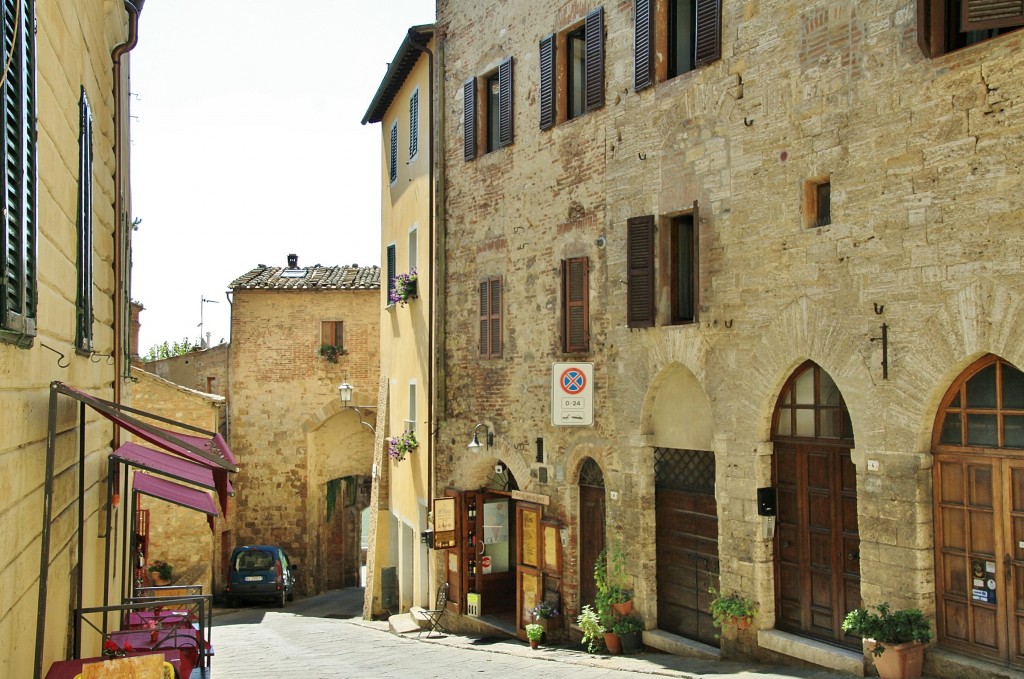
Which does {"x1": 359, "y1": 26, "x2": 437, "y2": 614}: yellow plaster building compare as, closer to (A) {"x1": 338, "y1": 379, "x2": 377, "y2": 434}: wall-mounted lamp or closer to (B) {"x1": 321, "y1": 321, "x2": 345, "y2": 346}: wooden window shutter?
(A) {"x1": 338, "y1": 379, "x2": 377, "y2": 434}: wall-mounted lamp

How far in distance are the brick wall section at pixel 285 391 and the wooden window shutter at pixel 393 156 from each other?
644cm

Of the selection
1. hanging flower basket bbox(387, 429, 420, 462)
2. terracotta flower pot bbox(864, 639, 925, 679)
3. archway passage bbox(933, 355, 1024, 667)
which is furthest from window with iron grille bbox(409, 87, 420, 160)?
terracotta flower pot bbox(864, 639, 925, 679)

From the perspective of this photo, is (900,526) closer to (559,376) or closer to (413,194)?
(559,376)

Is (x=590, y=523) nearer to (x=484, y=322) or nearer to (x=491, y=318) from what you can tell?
(x=491, y=318)

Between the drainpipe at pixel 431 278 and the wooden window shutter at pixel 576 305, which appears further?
the drainpipe at pixel 431 278

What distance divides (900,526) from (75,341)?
748cm

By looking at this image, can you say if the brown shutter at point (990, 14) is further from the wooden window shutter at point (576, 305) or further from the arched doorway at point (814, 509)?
the wooden window shutter at point (576, 305)

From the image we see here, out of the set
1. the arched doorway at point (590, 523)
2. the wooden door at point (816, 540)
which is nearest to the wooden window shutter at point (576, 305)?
the arched doorway at point (590, 523)

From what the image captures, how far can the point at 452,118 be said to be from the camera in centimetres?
1831

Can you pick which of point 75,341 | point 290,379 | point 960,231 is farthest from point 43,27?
point 290,379

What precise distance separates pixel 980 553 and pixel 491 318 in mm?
9224

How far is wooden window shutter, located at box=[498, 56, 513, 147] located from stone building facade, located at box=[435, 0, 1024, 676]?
37mm

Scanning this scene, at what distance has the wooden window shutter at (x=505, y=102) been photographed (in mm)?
16438

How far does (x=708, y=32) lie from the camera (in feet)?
39.4
